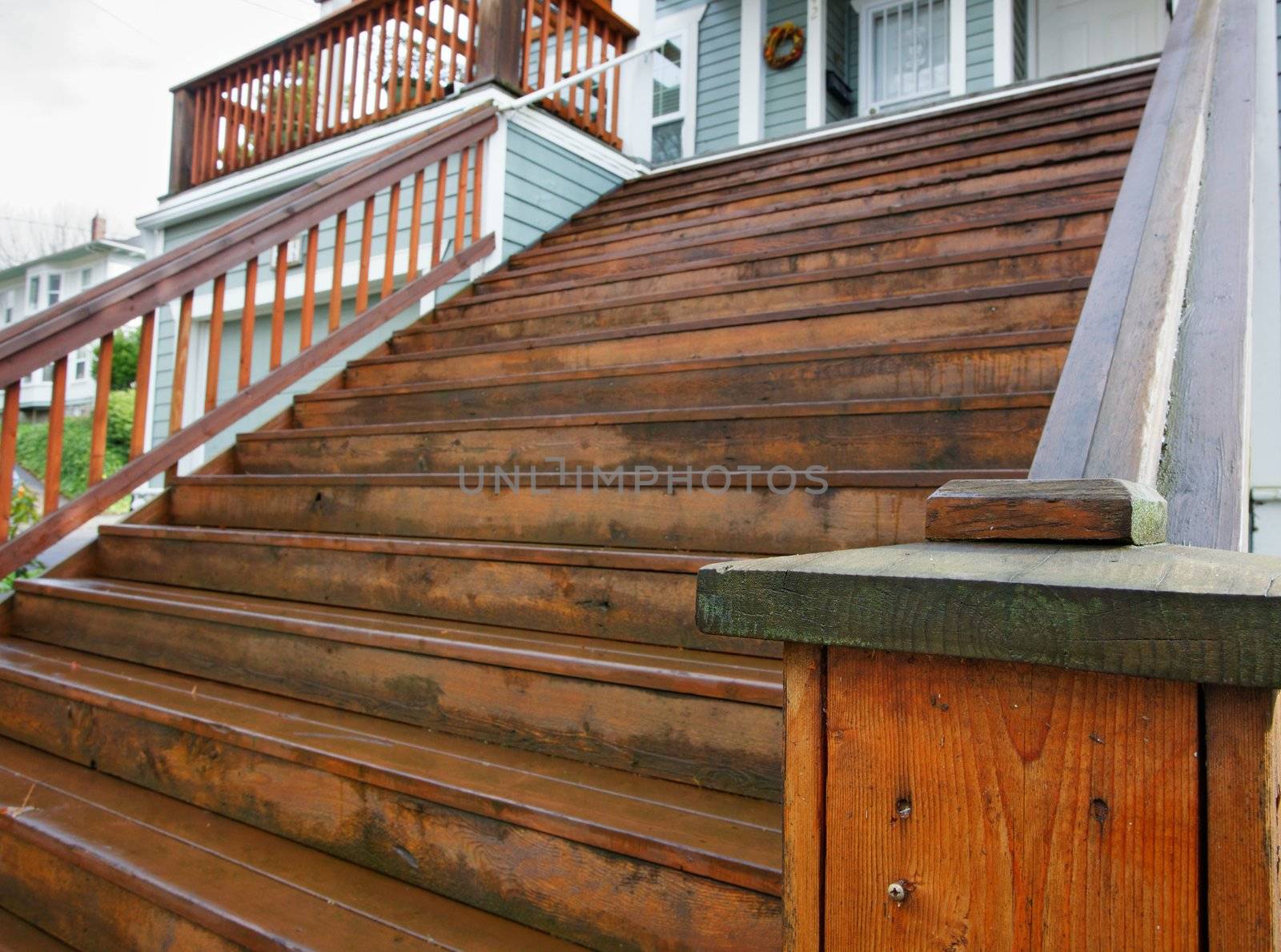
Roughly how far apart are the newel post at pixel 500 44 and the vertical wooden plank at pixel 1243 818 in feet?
14.3

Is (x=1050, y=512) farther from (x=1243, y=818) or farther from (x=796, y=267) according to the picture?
(x=796, y=267)

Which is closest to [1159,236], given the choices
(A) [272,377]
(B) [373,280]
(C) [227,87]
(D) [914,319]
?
(D) [914,319]

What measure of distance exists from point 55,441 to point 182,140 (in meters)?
3.90

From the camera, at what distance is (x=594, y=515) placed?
2.03 metres

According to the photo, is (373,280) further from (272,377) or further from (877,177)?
(877,177)

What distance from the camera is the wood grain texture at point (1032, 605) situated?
0.39 m

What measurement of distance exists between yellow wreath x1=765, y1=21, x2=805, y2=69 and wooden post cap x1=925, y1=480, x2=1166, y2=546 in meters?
6.98

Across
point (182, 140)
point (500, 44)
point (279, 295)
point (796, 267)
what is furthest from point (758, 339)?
point (182, 140)

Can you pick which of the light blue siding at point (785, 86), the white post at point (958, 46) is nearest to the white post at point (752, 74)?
the light blue siding at point (785, 86)

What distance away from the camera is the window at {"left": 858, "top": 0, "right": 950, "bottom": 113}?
6.63m

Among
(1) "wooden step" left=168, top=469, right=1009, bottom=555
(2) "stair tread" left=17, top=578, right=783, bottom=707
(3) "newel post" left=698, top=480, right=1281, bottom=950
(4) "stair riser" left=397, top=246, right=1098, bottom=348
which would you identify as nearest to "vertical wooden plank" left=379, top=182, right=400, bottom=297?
(4) "stair riser" left=397, top=246, right=1098, bottom=348

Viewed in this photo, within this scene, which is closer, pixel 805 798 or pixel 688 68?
pixel 805 798

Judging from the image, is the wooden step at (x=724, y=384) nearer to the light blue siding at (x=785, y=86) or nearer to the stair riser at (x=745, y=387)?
the stair riser at (x=745, y=387)

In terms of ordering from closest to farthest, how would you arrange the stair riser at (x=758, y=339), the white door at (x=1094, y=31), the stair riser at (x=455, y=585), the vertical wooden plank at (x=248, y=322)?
the stair riser at (x=455, y=585) → the stair riser at (x=758, y=339) → the vertical wooden plank at (x=248, y=322) → the white door at (x=1094, y=31)
